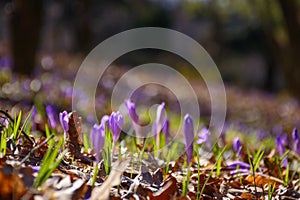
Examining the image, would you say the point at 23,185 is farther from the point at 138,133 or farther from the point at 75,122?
the point at 138,133

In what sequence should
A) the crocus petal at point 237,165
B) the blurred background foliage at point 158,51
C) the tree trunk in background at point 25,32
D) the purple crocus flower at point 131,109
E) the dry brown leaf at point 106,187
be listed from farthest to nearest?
1. the tree trunk in background at point 25,32
2. the blurred background foliage at point 158,51
3. the crocus petal at point 237,165
4. the purple crocus flower at point 131,109
5. the dry brown leaf at point 106,187

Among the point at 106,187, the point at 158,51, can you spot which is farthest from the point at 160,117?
the point at 158,51

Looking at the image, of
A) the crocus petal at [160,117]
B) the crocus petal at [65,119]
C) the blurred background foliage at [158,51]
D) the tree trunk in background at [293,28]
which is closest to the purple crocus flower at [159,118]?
the crocus petal at [160,117]

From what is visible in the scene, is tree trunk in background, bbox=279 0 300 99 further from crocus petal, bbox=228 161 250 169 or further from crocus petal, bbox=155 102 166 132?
crocus petal, bbox=155 102 166 132

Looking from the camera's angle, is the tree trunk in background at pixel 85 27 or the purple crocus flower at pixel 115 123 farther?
the tree trunk in background at pixel 85 27

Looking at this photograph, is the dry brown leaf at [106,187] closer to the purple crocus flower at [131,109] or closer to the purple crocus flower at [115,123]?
the purple crocus flower at [115,123]

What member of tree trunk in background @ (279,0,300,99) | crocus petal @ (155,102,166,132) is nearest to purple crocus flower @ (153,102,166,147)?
crocus petal @ (155,102,166,132)

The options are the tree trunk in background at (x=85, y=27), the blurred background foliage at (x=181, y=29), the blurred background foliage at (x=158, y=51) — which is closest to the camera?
the blurred background foliage at (x=158, y=51)

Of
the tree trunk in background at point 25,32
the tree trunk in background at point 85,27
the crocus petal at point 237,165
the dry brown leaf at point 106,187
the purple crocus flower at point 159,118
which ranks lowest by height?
the crocus petal at point 237,165
